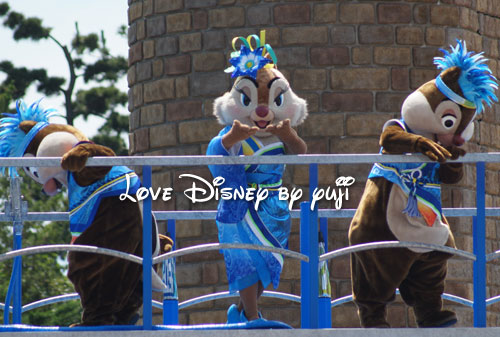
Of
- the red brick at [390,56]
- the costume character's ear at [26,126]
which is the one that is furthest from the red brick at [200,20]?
the costume character's ear at [26,126]

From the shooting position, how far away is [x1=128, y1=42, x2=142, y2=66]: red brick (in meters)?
8.24

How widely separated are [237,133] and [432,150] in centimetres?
83

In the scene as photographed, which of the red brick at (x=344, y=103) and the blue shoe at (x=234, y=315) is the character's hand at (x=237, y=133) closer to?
the blue shoe at (x=234, y=315)

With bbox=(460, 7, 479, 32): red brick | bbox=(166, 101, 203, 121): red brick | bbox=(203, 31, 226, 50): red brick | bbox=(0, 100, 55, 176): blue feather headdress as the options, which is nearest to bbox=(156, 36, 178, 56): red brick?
bbox=(203, 31, 226, 50): red brick

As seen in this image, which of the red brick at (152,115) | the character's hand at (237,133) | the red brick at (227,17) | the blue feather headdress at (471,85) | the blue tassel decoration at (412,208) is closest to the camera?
the character's hand at (237,133)

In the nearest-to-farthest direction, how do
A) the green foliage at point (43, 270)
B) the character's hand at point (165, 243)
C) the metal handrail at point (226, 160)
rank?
the metal handrail at point (226, 160) → the character's hand at point (165, 243) → the green foliage at point (43, 270)

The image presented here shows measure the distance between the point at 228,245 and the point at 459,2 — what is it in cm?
344

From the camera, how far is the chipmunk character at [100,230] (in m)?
5.41

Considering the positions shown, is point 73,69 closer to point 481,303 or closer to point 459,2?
point 459,2

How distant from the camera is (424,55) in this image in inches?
307

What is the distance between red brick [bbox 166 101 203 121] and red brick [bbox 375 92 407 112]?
3.69ft

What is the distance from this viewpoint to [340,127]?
7.64 m

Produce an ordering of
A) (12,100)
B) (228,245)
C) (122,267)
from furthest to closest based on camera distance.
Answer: (12,100), (122,267), (228,245)

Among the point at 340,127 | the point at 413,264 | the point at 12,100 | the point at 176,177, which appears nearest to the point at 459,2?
the point at 340,127
